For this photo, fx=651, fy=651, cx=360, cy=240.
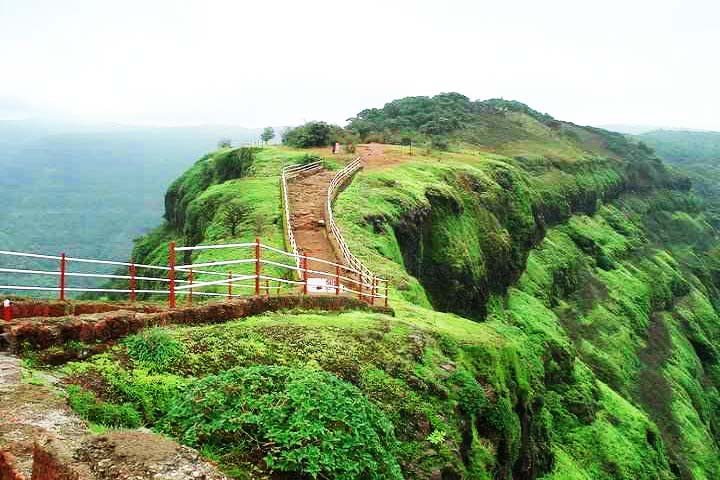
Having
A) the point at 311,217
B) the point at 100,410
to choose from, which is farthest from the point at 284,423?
the point at 311,217

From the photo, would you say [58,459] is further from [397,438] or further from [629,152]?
[629,152]

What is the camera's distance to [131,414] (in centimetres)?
674

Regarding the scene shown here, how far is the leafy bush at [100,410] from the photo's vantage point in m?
6.50

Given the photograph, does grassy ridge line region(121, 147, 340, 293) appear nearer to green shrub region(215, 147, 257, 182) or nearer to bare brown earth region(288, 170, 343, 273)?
green shrub region(215, 147, 257, 182)

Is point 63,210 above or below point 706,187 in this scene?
below

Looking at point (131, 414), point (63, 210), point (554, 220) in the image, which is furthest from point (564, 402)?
point (63, 210)

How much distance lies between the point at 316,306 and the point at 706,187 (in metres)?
155

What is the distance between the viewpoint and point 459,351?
13.5 metres

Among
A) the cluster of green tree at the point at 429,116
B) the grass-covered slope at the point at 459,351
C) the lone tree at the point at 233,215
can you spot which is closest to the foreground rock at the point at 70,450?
the grass-covered slope at the point at 459,351

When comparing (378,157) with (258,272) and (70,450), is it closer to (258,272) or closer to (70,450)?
(258,272)

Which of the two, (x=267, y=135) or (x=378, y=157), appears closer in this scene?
(x=378, y=157)

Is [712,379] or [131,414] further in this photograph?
[712,379]

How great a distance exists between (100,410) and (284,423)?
187 centimetres

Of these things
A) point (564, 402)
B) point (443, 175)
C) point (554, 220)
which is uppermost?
point (443, 175)
